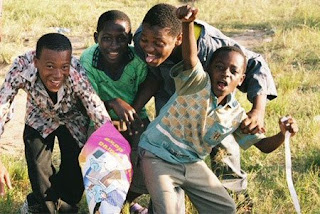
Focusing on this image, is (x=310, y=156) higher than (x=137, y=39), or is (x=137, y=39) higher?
(x=137, y=39)

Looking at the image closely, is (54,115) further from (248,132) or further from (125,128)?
(248,132)

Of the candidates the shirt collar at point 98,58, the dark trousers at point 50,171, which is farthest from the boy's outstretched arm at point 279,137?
the dark trousers at point 50,171

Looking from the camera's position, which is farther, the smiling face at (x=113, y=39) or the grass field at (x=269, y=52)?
the grass field at (x=269, y=52)

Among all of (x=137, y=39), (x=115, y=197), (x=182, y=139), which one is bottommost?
(x=115, y=197)

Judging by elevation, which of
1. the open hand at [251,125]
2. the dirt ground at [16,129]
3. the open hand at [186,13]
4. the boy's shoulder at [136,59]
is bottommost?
the dirt ground at [16,129]

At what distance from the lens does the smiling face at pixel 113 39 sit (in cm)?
352

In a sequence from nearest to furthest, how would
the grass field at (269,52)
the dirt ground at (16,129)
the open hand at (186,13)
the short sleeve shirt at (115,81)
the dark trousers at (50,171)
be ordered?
the open hand at (186,13), the dark trousers at (50,171), the short sleeve shirt at (115,81), the grass field at (269,52), the dirt ground at (16,129)

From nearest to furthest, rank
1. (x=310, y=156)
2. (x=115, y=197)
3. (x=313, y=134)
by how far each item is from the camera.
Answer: (x=115, y=197) → (x=310, y=156) → (x=313, y=134)

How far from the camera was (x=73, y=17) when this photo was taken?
863cm

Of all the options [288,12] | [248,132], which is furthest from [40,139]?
[288,12]

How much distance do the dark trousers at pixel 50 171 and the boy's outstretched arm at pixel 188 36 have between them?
951mm

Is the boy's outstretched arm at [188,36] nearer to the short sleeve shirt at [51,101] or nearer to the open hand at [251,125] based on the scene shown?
the open hand at [251,125]

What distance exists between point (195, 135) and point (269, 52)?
4.14 m

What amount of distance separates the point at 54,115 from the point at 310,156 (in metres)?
1.84
